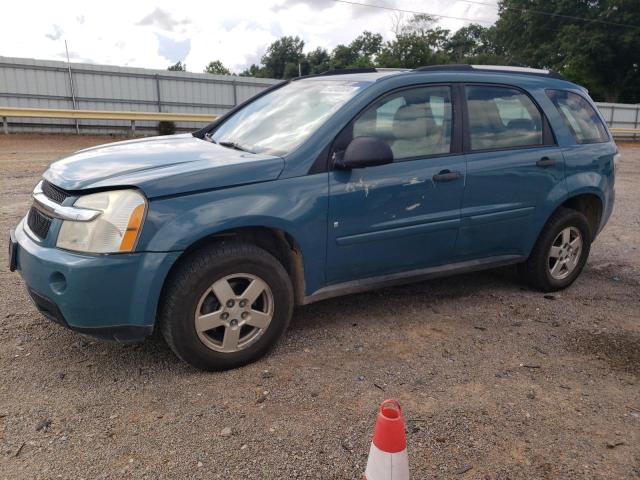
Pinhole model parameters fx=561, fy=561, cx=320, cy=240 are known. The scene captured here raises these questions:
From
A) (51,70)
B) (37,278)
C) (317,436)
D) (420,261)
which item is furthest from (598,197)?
(51,70)

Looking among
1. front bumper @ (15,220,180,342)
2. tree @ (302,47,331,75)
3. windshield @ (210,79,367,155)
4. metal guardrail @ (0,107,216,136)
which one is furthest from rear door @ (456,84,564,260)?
tree @ (302,47,331,75)

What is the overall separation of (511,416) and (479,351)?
2.52 feet

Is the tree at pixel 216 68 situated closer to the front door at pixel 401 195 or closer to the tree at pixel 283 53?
the tree at pixel 283 53

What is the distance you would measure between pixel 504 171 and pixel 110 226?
282 centimetres

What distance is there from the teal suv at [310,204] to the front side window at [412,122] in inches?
0.4

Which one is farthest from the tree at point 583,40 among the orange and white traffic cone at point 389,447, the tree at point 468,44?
the orange and white traffic cone at point 389,447

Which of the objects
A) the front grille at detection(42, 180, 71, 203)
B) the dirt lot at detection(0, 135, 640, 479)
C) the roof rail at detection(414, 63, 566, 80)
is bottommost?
Result: the dirt lot at detection(0, 135, 640, 479)

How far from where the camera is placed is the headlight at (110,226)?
2879 mm

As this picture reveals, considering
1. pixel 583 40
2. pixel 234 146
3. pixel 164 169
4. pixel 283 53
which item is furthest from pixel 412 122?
pixel 283 53

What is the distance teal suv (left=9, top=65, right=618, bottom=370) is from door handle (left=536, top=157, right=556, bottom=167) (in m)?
0.01

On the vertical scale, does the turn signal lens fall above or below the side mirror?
below

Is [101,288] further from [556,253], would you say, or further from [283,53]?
[283,53]

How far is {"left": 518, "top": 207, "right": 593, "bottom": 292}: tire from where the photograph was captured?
4652 millimetres

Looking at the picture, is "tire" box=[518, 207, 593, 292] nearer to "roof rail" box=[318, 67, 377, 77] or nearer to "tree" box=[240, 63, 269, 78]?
"roof rail" box=[318, 67, 377, 77]
